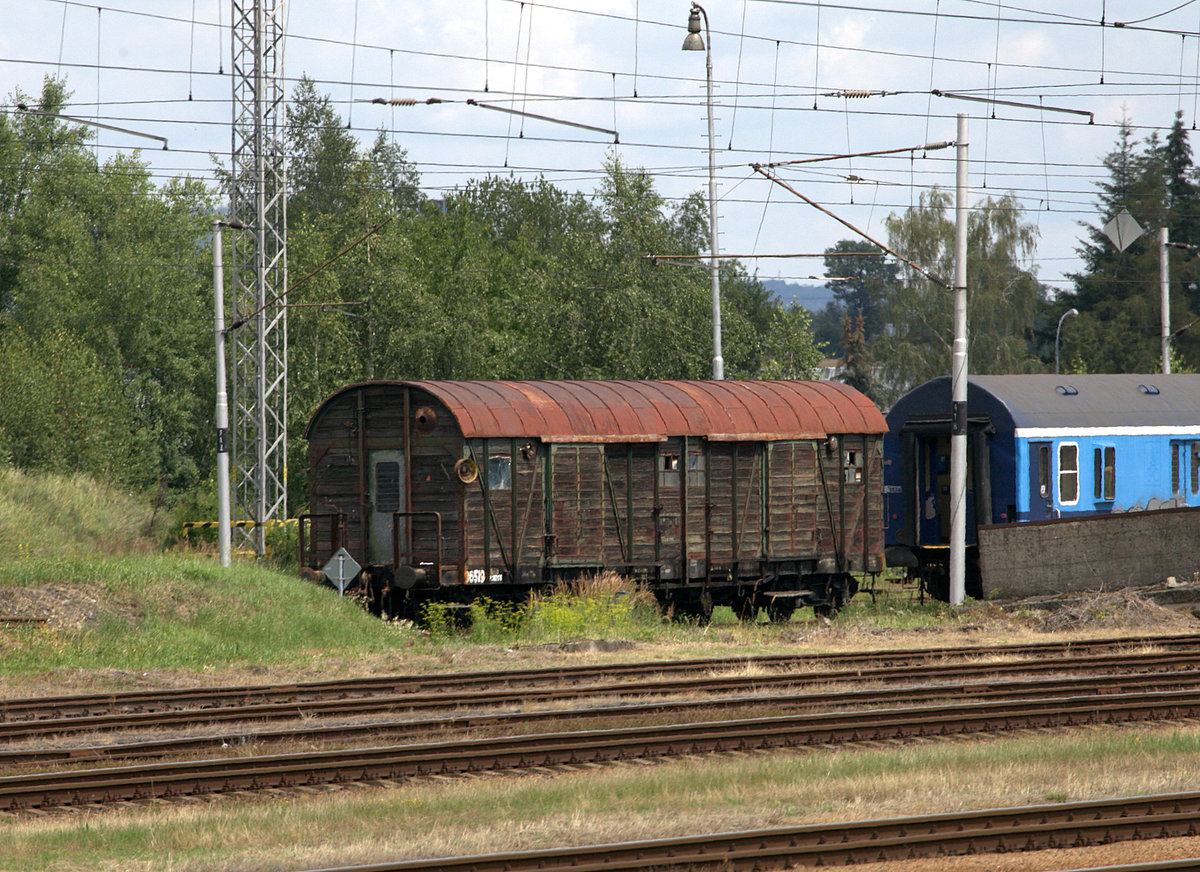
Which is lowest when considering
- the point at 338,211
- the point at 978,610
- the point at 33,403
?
the point at 978,610

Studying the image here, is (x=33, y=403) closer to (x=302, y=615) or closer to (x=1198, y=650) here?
(x=302, y=615)

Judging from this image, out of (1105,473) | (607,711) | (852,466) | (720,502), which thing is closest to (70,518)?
(720,502)

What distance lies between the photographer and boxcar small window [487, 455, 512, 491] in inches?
788

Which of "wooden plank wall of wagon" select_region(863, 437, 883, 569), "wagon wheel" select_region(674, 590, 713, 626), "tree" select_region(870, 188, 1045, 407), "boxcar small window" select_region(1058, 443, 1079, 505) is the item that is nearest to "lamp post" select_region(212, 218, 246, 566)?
"wagon wheel" select_region(674, 590, 713, 626)

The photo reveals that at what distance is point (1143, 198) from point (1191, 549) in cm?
5774

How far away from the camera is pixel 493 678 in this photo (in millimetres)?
15758

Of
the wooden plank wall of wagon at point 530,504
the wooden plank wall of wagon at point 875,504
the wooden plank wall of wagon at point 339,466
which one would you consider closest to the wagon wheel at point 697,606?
the wooden plank wall of wagon at point 530,504

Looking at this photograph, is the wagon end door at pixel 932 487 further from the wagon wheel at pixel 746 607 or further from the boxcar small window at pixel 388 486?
the boxcar small window at pixel 388 486

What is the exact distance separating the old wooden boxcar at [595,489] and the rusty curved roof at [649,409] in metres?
0.03

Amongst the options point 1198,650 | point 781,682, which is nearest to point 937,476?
point 1198,650

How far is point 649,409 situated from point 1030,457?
7.58 metres

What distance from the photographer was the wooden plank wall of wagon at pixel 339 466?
68.4 ft

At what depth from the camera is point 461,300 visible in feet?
147

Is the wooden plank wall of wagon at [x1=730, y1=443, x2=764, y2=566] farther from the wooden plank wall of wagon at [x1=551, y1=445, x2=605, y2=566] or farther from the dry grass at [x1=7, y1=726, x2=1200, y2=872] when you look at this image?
the dry grass at [x1=7, y1=726, x2=1200, y2=872]
